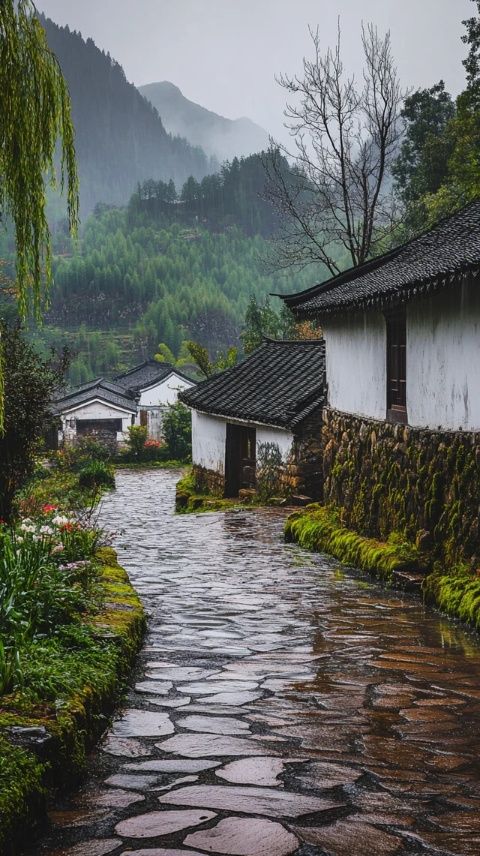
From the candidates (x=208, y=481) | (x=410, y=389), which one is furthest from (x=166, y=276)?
(x=410, y=389)

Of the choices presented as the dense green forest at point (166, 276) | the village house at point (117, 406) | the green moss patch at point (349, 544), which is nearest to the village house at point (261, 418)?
the green moss patch at point (349, 544)

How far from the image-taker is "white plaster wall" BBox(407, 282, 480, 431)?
32.9ft

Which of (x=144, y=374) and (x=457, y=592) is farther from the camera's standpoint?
(x=144, y=374)

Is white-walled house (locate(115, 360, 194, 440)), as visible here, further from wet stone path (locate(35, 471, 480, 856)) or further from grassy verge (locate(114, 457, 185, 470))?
wet stone path (locate(35, 471, 480, 856))

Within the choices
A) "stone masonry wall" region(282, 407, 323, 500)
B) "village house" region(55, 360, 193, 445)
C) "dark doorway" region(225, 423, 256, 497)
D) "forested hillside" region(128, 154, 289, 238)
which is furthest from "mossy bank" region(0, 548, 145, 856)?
"forested hillside" region(128, 154, 289, 238)

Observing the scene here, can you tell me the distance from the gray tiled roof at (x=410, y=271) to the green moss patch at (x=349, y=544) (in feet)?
9.77

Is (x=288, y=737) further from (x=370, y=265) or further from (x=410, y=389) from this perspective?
(x=370, y=265)

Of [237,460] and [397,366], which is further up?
[397,366]

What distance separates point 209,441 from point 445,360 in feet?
56.8

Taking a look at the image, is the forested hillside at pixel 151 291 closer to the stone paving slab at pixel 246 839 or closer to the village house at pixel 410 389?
the village house at pixel 410 389

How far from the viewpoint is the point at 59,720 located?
14.9 feet

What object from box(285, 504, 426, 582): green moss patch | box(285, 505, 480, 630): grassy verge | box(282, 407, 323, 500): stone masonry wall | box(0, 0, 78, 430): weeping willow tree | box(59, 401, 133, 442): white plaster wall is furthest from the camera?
box(59, 401, 133, 442): white plaster wall

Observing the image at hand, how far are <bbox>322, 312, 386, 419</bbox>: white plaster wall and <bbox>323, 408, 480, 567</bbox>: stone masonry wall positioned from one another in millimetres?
249

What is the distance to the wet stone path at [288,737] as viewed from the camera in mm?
3918
